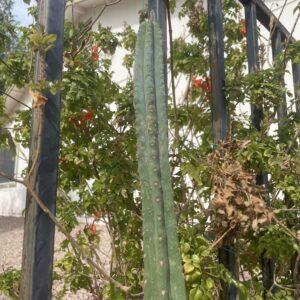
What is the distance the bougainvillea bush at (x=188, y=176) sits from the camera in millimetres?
1790

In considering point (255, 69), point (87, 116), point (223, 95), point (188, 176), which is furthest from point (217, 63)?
point (87, 116)

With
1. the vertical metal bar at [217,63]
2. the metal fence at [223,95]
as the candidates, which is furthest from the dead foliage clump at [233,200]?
the vertical metal bar at [217,63]

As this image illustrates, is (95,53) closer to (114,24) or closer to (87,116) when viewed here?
(87,116)

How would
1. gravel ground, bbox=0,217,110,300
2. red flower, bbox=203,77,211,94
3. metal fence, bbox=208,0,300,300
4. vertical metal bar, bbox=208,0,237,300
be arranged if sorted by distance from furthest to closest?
1. gravel ground, bbox=0,217,110,300
2. red flower, bbox=203,77,211,94
3. vertical metal bar, bbox=208,0,237,300
4. metal fence, bbox=208,0,300,300

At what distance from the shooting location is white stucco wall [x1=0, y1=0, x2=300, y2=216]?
19.2 feet

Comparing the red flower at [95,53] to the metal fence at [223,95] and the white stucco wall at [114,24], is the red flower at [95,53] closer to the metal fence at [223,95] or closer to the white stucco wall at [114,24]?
the metal fence at [223,95]

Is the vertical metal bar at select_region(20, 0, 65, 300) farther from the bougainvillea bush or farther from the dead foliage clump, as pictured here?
the dead foliage clump

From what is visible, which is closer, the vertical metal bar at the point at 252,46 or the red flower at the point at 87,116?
the red flower at the point at 87,116

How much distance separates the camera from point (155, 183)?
1196mm

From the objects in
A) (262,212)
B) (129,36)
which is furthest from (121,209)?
(129,36)

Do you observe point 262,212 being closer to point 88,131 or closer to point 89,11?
point 88,131

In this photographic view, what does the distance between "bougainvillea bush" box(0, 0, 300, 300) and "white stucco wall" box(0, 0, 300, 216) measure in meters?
2.62

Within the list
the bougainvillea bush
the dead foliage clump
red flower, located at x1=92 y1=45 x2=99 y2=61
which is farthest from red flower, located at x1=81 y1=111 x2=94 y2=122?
the dead foliage clump

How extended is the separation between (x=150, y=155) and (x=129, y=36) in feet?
9.32
